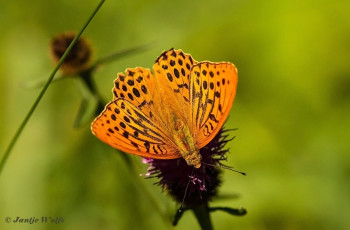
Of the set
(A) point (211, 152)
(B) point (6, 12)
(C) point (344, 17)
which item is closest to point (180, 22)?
(C) point (344, 17)

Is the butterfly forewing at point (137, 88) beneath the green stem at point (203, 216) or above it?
above

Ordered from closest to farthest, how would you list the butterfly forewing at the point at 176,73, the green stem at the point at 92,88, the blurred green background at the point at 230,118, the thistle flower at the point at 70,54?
the butterfly forewing at the point at 176,73
the green stem at the point at 92,88
the thistle flower at the point at 70,54
the blurred green background at the point at 230,118

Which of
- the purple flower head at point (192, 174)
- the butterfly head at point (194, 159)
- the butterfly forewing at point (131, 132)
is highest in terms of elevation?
the butterfly forewing at point (131, 132)

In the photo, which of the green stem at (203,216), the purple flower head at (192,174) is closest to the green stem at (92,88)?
the purple flower head at (192,174)

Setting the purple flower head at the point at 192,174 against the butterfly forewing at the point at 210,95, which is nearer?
the butterfly forewing at the point at 210,95

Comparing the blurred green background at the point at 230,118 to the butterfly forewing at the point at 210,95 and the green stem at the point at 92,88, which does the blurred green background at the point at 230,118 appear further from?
the butterfly forewing at the point at 210,95
